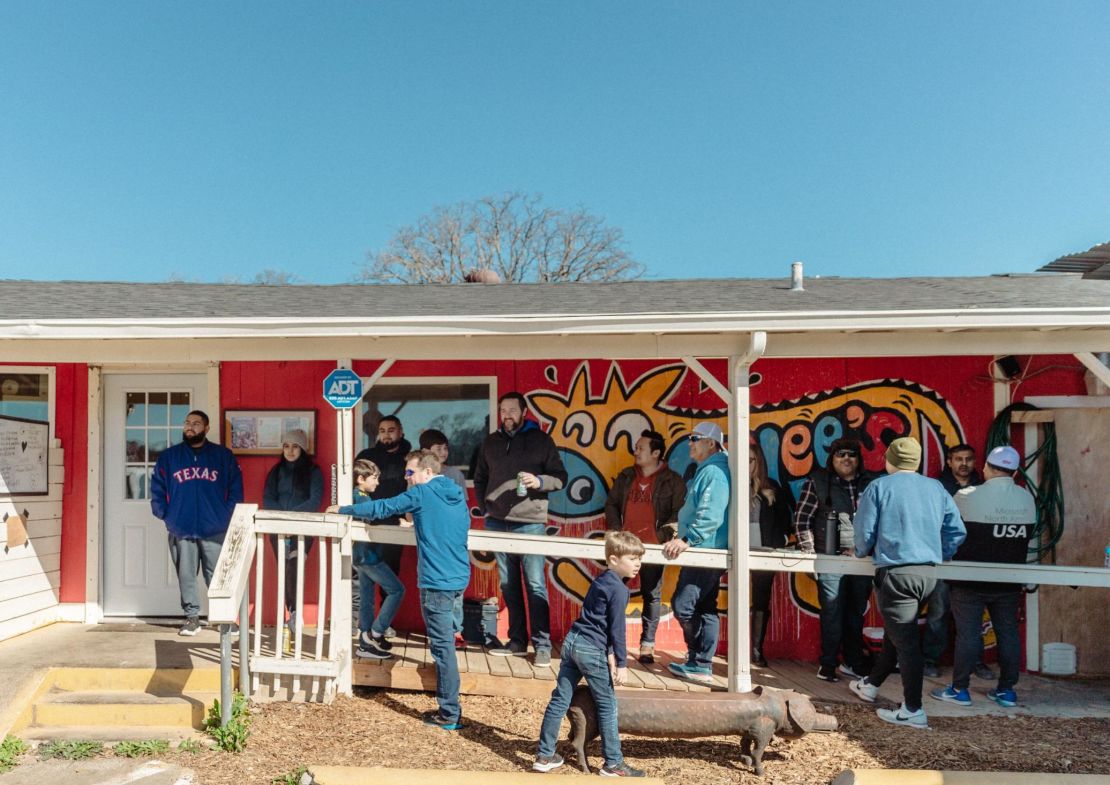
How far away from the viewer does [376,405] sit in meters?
7.16

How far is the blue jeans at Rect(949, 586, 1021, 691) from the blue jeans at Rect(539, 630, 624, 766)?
267 cm

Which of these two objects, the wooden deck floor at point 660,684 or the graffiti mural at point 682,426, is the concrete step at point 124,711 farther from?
the graffiti mural at point 682,426

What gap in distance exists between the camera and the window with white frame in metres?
7.11

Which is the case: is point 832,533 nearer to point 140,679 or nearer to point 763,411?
point 763,411

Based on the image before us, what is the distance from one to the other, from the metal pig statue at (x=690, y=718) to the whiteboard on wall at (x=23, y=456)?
4.90m

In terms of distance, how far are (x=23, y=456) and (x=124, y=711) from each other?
8.77 feet

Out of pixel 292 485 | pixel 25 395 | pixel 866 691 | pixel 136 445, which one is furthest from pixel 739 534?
pixel 25 395

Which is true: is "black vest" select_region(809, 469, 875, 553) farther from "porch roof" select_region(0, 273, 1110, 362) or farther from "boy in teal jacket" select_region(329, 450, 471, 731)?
"boy in teal jacket" select_region(329, 450, 471, 731)

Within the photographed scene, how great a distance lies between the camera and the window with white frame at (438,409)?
7.11 meters

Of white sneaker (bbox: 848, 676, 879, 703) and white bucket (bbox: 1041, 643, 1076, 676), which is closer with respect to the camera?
white sneaker (bbox: 848, 676, 879, 703)

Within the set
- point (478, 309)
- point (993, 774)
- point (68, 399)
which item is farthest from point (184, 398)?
point (993, 774)

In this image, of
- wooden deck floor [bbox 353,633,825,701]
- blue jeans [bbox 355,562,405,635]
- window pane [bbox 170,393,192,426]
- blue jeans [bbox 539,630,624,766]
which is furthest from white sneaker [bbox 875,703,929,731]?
window pane [bbox 170,393,192,426]

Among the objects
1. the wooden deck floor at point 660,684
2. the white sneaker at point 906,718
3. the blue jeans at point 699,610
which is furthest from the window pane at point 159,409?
the white sneaker at point 906,718

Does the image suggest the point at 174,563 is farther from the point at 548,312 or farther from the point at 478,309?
the point at 548,312
